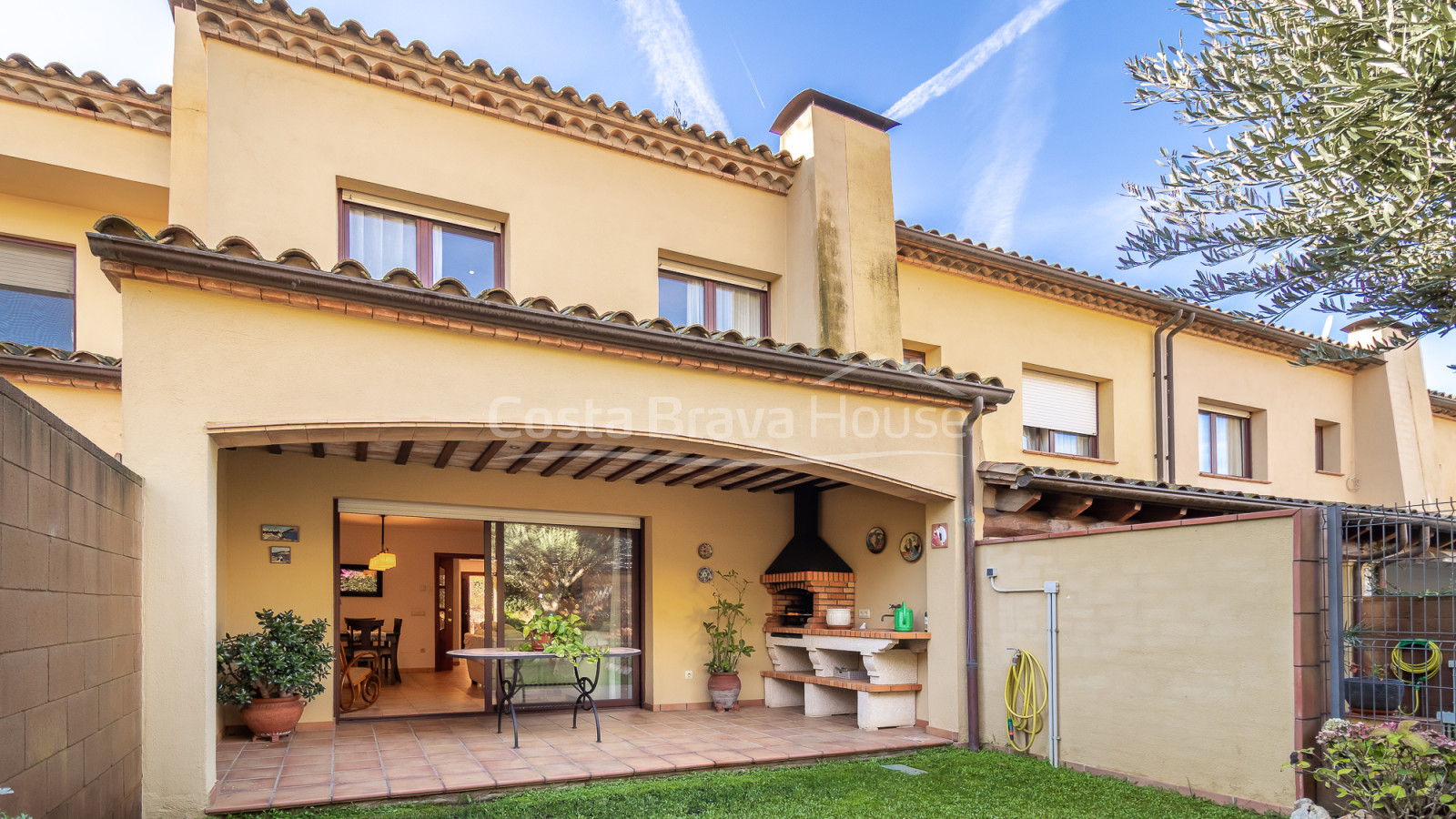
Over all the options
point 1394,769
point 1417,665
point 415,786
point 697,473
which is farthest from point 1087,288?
point 415,786

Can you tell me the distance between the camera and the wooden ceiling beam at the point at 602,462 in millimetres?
8023

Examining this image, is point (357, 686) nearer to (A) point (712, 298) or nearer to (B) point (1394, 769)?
(A) point (712, 298)

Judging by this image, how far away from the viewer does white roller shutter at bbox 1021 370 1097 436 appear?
39.0 ft

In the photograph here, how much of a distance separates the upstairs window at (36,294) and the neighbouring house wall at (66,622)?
4.76m

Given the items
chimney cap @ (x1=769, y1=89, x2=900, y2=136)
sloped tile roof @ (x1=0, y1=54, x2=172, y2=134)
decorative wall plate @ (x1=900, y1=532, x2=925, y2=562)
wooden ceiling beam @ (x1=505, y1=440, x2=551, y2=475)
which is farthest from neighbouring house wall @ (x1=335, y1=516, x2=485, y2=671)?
chimney cap @ (x1=769, y1=89, x2=900, y2=136)

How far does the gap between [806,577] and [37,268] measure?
27.6 feet

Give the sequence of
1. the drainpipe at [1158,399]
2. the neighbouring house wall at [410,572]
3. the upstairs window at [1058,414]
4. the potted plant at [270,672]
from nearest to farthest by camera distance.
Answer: the potted plant at [270,672], the upstairs window at [1058,414], the drainpipe at [1158,399], the neighbouring house wall at [410,572]

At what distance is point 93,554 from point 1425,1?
6.30 meters

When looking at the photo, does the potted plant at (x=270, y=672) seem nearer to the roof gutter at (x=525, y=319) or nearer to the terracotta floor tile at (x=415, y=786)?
the terracotta floor tile at (x=415, y=786)

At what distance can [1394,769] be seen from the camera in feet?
16.1

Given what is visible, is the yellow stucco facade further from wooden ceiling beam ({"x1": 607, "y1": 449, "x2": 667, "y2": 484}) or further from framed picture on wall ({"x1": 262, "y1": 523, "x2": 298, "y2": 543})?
wooden ceiling beam ({"x1": 607, "y1": 449, "x2": 667, "y2": 484})

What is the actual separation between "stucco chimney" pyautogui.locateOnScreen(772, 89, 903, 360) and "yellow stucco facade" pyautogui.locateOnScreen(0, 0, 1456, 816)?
0.04 metres

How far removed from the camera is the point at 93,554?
4168mm

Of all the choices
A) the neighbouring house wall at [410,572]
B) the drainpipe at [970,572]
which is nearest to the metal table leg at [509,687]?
the drainpipe at [970,572]
